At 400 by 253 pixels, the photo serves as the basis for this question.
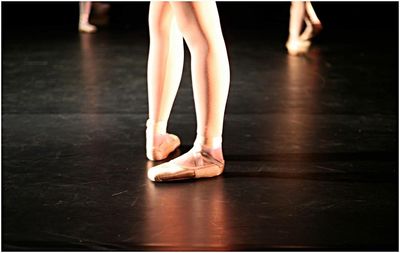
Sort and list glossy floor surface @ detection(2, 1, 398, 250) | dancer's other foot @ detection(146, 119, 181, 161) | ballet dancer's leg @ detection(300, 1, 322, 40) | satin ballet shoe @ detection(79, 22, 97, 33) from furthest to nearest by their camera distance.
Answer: satin ballet shoe @ detection(79, 22, 97, 33)
ballet dancer's leg @ detection(300, 1, 322, 40)
dancer's other foot @ detection(146, 119, 181, 161)
glossy floor surface @ detection(2, 1, 398, 250)

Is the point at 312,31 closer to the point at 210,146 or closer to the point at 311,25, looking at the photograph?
the point at 311,25

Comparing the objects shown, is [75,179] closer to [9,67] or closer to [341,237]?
[341,237]

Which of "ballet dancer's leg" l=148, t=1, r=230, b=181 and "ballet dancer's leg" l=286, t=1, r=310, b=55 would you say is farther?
"ballet dancer's leg" l=286, t=1, r=310, b=55

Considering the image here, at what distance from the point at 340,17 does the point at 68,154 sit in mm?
3702

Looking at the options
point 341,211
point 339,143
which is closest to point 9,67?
point 339,143

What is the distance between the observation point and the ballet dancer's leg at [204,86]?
2.55 metres

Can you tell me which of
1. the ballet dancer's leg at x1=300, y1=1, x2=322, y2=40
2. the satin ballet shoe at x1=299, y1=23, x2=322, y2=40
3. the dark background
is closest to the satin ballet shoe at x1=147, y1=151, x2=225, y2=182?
the ballet dancer's leg at x1=300, y1=1, x2=322, y2=40

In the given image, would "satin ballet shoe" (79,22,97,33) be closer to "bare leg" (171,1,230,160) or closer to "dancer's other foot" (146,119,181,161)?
"dancer's other foot" (146,119,181,161)

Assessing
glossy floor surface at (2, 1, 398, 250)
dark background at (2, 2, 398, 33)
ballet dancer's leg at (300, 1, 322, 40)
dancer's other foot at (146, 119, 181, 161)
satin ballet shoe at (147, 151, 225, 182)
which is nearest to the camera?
glossy floor surface at (2, 1, 398, 250)

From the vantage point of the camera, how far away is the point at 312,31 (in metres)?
4.89

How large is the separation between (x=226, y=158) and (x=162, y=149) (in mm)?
202

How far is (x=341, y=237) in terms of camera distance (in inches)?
88.6

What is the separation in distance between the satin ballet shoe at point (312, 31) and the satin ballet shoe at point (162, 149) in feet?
6.35

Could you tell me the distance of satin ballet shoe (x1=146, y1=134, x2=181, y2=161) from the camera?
291cm
